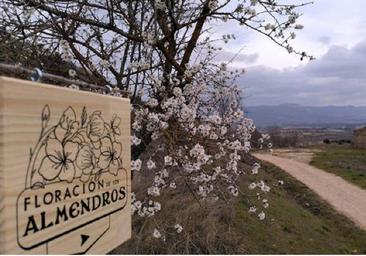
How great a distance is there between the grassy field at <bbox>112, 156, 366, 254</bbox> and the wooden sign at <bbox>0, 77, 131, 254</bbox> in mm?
3475

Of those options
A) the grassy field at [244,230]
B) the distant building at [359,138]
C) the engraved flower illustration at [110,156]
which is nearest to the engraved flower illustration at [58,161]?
the engraved flower illustration at [110,156]

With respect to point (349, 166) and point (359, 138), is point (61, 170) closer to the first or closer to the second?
point (349, 166)

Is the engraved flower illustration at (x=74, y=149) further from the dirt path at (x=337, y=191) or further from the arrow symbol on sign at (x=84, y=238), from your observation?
the dirt path at (x=337, y=191)

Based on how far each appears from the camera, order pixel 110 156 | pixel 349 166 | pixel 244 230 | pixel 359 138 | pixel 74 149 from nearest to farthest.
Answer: pixel 74 149 → pixel 110 156 → pixel 244 230 → pixel 349 166 → pixel 359 138

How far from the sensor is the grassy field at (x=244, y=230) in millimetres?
7797

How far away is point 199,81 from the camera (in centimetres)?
607

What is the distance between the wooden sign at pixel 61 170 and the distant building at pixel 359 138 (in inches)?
1676

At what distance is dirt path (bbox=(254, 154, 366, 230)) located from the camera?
15.1 m

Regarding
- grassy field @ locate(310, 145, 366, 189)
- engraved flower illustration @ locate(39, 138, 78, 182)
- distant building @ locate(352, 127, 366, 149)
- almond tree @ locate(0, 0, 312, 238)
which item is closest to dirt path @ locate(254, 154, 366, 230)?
grassy field @ locate(310, 145, 366, 189)

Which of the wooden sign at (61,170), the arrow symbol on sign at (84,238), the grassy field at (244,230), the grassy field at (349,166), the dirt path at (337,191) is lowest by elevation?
the dirt path at (337,191)

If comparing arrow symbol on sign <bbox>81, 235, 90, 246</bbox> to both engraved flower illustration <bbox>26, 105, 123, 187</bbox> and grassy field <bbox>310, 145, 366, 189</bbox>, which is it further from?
grassy field <bbox>310, 145, 366, 189</bbox>

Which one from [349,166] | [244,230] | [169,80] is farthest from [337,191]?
[169,80]

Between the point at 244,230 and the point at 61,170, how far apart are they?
803cm

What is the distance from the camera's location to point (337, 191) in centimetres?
1902
